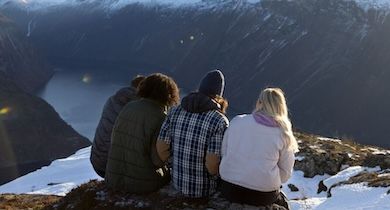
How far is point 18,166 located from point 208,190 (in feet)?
379

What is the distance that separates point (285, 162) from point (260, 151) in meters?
0.56

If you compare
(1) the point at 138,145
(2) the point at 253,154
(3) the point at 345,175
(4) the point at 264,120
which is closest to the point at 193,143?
(1) the point at 138,145

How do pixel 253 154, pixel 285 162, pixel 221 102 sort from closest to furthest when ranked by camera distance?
1. pixel 253 154
2. pixel 285 162
3. pixel 221 102

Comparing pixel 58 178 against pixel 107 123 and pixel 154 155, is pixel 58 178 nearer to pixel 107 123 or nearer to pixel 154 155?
pixel 107 123

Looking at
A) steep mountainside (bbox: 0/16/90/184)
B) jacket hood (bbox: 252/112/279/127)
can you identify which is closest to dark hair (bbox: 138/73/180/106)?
jacket hood (bbox: 252/112/279/127)

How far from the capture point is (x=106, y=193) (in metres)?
11.9

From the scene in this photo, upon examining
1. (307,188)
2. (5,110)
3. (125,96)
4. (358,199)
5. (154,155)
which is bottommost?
(5,110)

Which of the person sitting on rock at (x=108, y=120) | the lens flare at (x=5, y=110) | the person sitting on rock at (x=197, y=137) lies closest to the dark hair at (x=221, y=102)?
the person sitting on rock at (x=197, y=137)

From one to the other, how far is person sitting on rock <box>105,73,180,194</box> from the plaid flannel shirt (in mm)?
369

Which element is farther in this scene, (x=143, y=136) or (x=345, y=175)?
(x=345, y=175)

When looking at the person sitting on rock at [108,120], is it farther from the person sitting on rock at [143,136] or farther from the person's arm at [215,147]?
the person's arm at [215,147]

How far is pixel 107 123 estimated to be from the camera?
41.2 feet

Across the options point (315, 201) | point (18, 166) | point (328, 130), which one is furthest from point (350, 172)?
point (328, 130)

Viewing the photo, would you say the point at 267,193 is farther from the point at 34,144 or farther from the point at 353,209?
the point at 34,144
